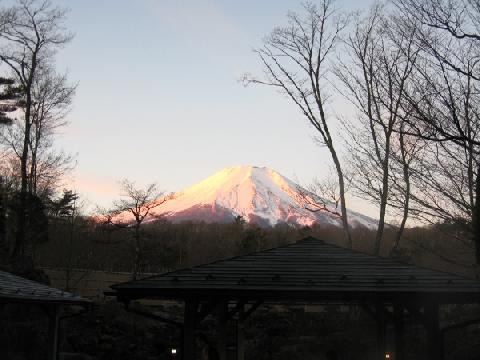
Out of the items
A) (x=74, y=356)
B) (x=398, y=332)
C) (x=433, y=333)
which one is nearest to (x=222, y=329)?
(x=398, y=332)

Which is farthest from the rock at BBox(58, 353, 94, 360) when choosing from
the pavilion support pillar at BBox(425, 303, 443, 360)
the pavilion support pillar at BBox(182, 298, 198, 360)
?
the pavilion support pillar at BBox(425, 303, 443, 360)

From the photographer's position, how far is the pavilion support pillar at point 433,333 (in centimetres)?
746

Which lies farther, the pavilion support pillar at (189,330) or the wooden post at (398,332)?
the wooden post at (398,332)

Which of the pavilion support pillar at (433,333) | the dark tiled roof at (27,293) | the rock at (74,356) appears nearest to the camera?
the pavilion support pillar at (433,333)

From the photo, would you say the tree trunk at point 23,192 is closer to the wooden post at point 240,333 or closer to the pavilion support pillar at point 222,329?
the wooden post at point 240,333

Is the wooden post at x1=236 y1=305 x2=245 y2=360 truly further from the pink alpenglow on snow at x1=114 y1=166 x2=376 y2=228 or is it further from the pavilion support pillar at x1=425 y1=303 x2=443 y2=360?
the pink alpenglow on snow at x1=114 y1=166 x2=376 y2=228

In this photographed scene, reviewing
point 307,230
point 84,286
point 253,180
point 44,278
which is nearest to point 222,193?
point 253,180

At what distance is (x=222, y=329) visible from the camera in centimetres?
782

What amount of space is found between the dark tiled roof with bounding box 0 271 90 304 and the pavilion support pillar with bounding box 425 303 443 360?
665 cm

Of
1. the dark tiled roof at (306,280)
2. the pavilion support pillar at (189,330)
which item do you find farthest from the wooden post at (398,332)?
the pavilion support pillar at (189,330)

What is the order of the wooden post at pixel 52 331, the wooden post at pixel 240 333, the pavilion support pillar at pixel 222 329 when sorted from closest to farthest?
1. the pavilion support pillar at pixel 222 329
2. the wooden post at pixel 240 333
3. the wooden post at pixel 52 331

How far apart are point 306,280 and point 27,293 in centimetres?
564

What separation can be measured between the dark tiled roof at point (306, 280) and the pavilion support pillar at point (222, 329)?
557 millimetres

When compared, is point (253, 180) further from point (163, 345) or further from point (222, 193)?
point (163, 345)
